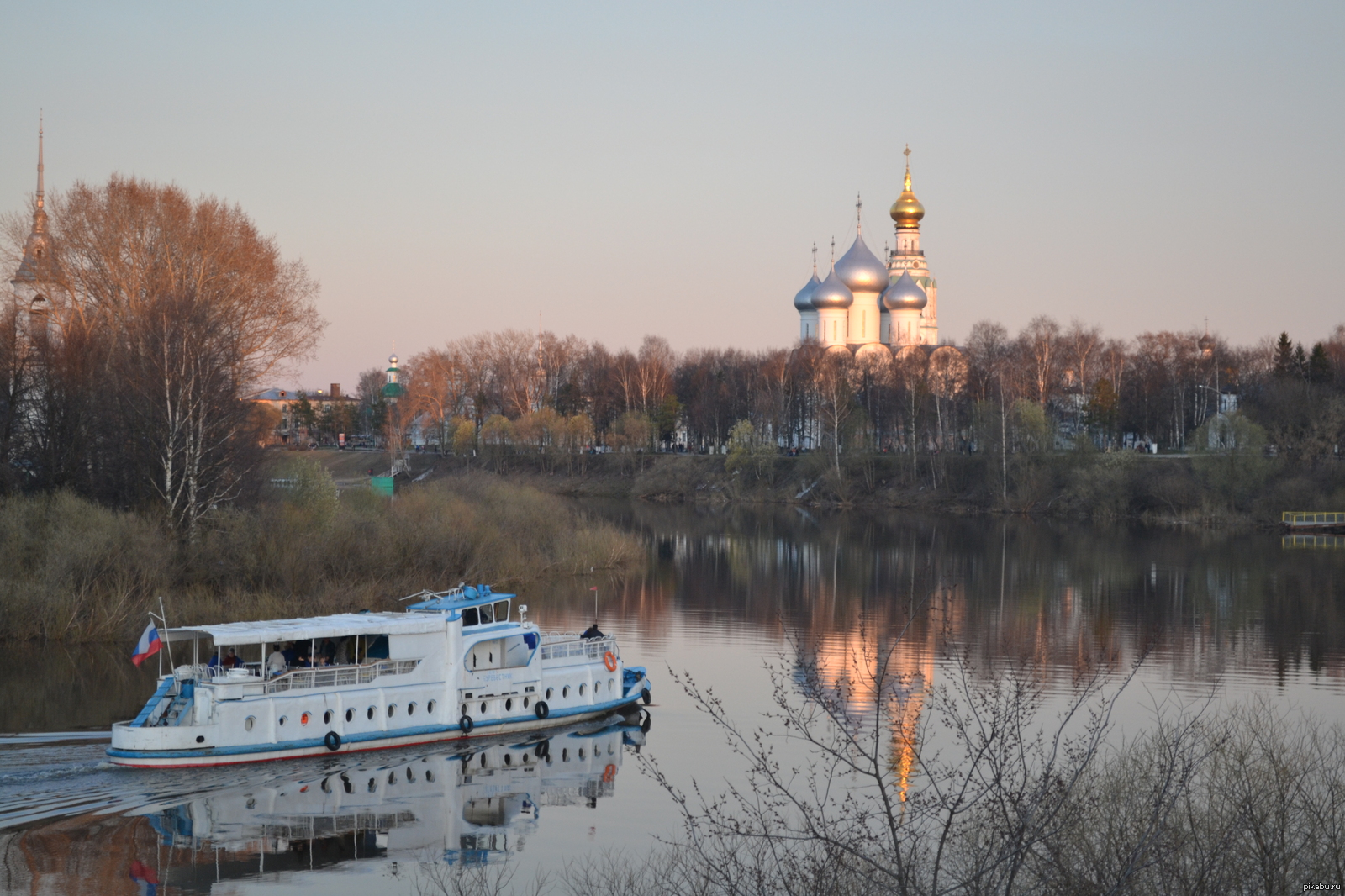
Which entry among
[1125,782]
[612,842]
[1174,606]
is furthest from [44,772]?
[1174,606]

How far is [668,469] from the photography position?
85.0m

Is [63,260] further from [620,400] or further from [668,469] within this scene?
[620,400]

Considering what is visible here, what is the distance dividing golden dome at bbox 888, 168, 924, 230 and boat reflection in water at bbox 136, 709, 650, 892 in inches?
3510

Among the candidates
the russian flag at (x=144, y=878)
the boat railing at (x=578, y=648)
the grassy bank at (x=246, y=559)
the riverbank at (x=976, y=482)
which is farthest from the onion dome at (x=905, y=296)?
the russian flag at (x=144, y=878)

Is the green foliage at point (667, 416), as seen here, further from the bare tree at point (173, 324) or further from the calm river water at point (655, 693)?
the bare tree at point (173, 324)

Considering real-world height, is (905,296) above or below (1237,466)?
above

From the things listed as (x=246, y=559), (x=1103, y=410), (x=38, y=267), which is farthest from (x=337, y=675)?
(x=1103, y=410)

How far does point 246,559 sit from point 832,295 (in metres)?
76.0

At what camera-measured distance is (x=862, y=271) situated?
103 meters

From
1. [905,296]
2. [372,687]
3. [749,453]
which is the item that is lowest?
[372,687]

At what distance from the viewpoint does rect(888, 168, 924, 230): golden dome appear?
346 ft

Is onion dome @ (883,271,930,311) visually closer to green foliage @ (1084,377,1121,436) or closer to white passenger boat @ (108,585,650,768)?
green foliage @ (1084,377,1121,436)

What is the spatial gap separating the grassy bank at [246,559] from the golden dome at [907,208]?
72.4 m

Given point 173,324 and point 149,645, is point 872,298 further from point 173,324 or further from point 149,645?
point 149,645
